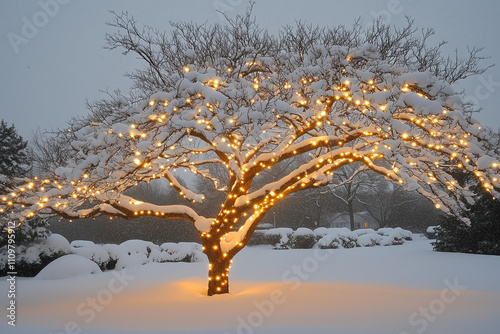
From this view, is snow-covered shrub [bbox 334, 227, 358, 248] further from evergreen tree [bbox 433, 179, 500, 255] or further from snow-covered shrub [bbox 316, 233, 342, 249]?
evergreen tree [bbox 433, 179, 500, 255]

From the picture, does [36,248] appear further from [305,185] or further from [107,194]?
[305,185]

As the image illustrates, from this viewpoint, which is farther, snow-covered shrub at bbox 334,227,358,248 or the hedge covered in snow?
snow-covered shrub at bbox 334,227,358,248

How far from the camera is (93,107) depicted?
954cm

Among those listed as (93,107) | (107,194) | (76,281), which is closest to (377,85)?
(107,194)

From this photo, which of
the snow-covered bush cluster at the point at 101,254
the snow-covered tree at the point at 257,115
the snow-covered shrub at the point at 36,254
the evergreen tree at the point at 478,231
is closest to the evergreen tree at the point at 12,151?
the snow-covered shrub at the point at 36,254

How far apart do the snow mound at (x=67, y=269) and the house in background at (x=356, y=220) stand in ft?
102

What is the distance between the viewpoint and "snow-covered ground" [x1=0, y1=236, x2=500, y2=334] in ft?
17.9

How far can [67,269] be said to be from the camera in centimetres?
1317

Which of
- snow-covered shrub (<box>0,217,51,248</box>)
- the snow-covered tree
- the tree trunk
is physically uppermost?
the snow-covered tree

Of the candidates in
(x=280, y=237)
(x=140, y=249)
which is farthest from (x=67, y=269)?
(x=280, y=237)

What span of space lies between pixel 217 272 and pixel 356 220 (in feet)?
124

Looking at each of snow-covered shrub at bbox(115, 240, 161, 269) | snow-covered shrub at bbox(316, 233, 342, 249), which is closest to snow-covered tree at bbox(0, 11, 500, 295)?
snow-covered shrub at bbox(115, 240, 161, 269)

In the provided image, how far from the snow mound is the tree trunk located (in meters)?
7.70

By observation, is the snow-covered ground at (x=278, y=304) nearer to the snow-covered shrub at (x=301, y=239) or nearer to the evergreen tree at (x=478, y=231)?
the evergreen tree at (x=478, y=231)
